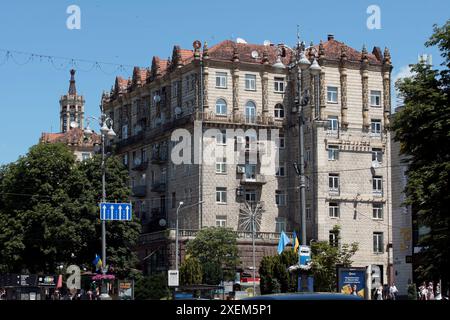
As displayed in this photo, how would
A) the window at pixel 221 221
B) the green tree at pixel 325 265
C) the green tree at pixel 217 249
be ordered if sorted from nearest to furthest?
the green tree at pixel 325 265
the green tree at pixel 217 249
the window at pixel 221 221

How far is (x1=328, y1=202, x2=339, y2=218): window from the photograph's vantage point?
87394mm

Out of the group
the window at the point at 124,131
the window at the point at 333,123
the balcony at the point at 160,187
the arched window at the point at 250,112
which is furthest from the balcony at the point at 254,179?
the window at the point at 124,131

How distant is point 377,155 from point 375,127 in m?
2.84

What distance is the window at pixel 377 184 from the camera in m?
89.6

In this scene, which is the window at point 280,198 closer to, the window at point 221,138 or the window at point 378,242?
the window at point 221,138

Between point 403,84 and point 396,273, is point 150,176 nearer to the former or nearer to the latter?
point 396,273

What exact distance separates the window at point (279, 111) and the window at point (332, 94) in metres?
4.56

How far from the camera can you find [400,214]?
6216 cm

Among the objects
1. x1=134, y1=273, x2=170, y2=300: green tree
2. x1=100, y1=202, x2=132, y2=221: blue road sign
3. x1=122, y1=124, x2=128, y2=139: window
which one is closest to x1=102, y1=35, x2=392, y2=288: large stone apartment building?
x1=122, y1=124, x2=128, y2=139: window

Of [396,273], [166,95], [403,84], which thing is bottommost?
[396,273]

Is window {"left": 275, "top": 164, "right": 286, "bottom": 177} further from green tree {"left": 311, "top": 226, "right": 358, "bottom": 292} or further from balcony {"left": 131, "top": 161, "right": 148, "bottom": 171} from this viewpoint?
green tree {"left": 311, "top": 226, "right": 358, "bottom": 292}

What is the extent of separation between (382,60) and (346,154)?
10.8 metres

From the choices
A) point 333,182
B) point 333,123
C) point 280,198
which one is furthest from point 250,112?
point 333,182
